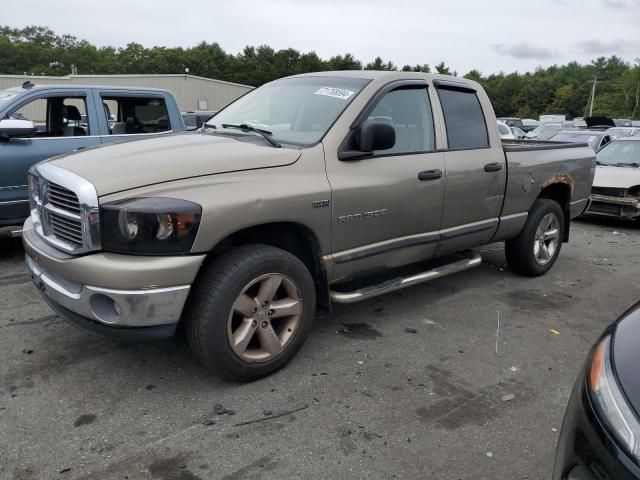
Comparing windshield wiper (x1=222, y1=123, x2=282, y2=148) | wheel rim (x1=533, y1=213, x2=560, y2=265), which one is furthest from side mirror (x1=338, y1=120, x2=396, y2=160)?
wheel rim (x1=533, y1=213, x2=560, y2=265)

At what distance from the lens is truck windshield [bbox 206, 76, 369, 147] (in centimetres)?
373

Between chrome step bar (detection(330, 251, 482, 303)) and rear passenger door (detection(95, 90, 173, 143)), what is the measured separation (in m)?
3.65

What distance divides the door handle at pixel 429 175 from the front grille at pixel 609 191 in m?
6.15

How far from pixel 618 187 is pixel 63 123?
27.5 feet

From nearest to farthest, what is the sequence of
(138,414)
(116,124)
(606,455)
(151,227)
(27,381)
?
(606,455) → (151,227) → (138,414) → (27,381) → (116,124)

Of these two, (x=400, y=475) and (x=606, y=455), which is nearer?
(x=606, y=455)

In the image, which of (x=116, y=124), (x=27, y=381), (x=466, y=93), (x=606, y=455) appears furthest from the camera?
(x=116, y=124)

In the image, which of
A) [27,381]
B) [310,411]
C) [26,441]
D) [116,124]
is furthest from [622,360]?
[116,124]

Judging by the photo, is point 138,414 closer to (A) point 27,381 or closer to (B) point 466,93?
(A) point 27,381

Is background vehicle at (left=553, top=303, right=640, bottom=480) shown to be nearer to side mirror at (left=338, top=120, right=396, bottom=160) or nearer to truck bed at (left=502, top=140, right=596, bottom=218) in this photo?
side mirror at (left=338, top=120, right=396, bottom=160)

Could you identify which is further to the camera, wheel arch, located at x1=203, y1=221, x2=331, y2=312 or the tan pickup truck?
wheel arch, located at x1=203, y1=221, x2=331, y2=312

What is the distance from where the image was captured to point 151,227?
9.09ft

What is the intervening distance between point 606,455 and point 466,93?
12.3ft

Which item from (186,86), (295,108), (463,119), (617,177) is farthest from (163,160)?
(186,86)
